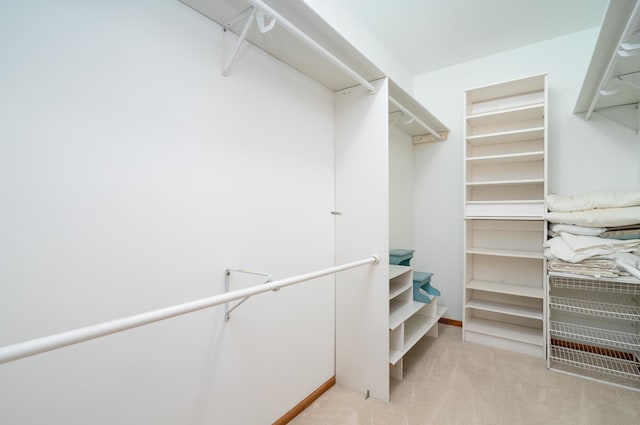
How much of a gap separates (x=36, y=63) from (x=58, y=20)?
→ 0.54ft

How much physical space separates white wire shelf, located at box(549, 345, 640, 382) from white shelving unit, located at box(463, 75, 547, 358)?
0.16 m

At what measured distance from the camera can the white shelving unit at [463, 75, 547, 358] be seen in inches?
101

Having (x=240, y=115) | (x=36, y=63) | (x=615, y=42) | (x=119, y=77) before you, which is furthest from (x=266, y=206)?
(x=615, y=42)

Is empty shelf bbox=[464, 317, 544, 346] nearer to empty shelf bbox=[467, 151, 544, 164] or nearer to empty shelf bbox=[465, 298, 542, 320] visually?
empty shelf bbox=[465, 298, 542, 320]

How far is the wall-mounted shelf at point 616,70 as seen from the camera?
4.25 ft

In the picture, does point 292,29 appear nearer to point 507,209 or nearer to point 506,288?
point 507,209

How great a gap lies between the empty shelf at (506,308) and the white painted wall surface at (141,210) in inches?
74.9

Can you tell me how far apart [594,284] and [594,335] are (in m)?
0.53

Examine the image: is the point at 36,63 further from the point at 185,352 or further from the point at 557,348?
the point at 557,348

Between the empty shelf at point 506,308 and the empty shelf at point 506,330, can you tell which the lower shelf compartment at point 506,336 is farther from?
the empty shelf at point 506,308

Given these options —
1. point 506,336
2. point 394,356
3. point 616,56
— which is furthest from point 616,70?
point 394,356

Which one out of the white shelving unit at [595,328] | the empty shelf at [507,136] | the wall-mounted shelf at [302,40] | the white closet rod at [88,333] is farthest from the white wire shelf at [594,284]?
the white closet rod at [88,333]

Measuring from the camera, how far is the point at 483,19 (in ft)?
7.82

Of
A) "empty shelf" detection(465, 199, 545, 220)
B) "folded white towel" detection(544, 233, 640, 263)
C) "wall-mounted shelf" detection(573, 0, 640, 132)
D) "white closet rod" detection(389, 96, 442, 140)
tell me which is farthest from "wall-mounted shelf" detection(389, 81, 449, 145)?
"folded white towel" detection(544, 233, 640, 263)
